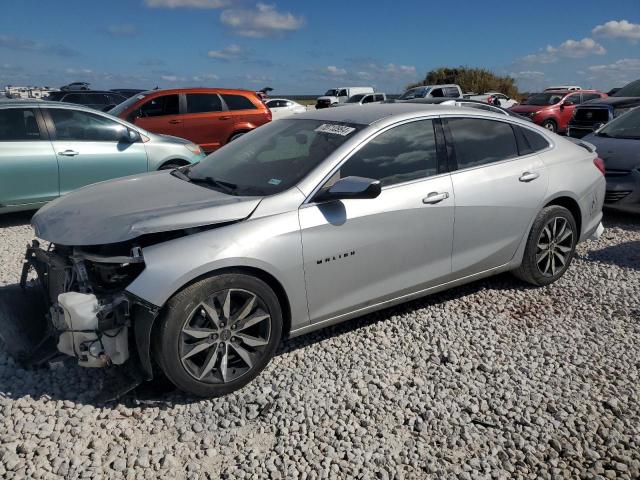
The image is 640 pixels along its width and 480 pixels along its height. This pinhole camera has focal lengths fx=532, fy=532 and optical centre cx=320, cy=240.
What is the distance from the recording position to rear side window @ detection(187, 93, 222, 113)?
434 inches

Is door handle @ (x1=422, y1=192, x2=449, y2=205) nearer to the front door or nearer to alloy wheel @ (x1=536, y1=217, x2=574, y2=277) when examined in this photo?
the front door

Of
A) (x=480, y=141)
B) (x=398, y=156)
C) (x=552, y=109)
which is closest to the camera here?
(x=398, y=156)

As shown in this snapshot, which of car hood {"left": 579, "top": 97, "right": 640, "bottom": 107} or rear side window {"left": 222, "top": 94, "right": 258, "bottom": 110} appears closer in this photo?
rear side window {"left": 222, "top": 94, "right": 258, "bottom": 110}

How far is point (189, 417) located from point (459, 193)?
7.62 feet

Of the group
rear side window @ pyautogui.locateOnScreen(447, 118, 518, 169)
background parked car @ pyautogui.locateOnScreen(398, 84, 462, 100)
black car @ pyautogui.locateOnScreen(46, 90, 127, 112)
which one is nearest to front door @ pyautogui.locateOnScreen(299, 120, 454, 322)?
rear side window @ pyautogui.locateOnScreen(447, 118, 518, 169)

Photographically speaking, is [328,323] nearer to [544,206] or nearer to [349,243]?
[349,243]

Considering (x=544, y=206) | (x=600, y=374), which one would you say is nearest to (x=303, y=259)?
(x=600, y=374)

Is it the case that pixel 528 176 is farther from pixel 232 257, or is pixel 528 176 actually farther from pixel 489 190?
pixel 232 257

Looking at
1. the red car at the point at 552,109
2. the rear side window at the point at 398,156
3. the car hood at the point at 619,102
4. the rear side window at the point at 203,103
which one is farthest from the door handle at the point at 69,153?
the red car at the point at 552,109

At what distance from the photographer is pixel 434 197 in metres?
3.67

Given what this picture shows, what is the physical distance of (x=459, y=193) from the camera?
379cm

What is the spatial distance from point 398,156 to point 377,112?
46 cm

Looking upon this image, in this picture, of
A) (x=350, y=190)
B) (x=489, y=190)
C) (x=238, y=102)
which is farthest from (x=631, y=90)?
(x=350, y=190)

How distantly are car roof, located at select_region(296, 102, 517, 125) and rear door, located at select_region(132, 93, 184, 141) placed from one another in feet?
23.1
